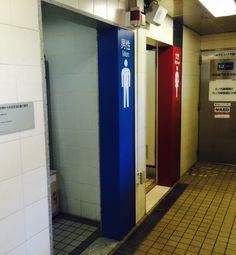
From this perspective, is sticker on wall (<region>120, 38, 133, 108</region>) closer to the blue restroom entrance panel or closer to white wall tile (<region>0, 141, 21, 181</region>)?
the blue restroom entrance panel

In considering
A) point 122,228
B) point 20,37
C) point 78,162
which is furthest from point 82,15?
point 122,228

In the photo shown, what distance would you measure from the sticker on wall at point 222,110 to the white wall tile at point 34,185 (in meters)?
4.72

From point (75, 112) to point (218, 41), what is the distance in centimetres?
370

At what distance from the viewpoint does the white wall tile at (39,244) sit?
70.0 inches

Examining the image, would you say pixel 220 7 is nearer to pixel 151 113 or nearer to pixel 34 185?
pixel 151 113

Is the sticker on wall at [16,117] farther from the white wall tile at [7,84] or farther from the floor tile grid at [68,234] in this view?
the floor tile grid at [68,234]

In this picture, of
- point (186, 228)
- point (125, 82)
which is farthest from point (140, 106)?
point (186, 228)

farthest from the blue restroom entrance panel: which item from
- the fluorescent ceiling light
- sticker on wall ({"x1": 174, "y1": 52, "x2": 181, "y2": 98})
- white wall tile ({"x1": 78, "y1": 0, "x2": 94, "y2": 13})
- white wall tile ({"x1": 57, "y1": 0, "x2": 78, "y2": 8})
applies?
sticker on wall ({"x1": 174, "y1": 52, "x2": 181, "y2": 98})

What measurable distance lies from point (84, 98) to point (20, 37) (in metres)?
1.62

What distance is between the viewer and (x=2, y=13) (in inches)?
59.9

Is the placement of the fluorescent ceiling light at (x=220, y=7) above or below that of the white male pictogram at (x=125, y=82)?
above

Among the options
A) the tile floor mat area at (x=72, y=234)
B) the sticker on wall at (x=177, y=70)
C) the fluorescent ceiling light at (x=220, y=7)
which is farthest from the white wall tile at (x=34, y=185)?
the sticker on wall at (x=177, y=70)

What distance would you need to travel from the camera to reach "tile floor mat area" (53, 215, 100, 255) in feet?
9.70

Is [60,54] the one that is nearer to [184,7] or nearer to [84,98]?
[84,98]
